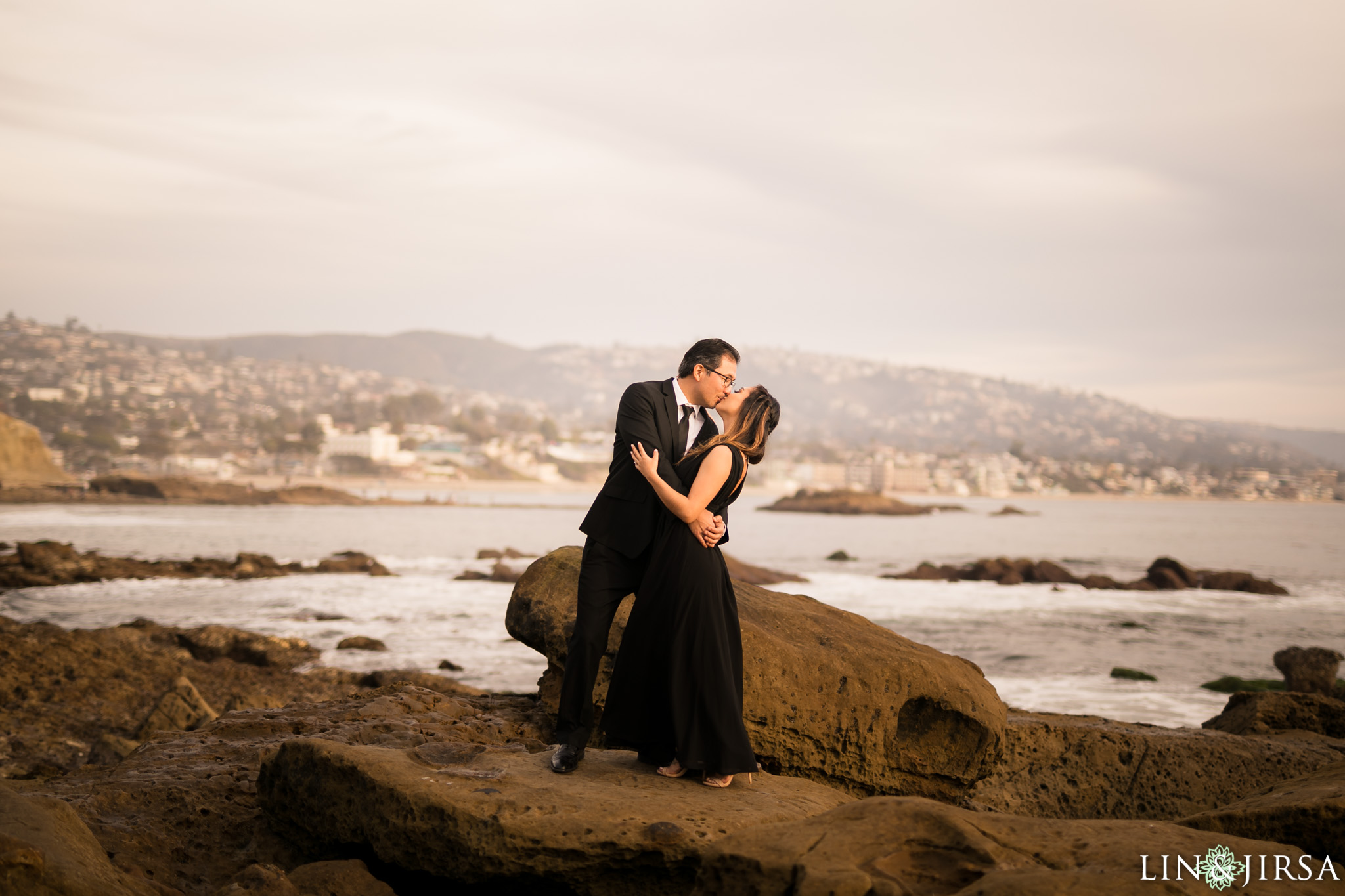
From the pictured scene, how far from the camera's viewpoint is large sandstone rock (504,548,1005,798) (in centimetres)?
521

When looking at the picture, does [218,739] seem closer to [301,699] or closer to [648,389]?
[648,389]

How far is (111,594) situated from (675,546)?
23278 millimetres

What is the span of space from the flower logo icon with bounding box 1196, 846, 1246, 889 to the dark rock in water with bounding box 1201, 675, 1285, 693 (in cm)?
1221

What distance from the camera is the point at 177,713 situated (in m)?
7.49

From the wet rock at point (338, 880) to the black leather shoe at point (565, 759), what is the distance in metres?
0.88

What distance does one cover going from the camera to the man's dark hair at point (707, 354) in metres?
4.40

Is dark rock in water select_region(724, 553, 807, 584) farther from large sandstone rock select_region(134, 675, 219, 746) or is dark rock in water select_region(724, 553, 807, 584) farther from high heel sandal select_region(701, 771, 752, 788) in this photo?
high heel sandal select_region(701, 771, 752, 788)

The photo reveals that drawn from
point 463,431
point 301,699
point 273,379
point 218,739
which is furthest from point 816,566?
point 273,379

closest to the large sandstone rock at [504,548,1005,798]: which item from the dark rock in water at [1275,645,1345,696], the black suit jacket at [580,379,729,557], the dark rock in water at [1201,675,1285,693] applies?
the black suit jacket at [580,379,729,557]

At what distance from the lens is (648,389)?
14.6ft

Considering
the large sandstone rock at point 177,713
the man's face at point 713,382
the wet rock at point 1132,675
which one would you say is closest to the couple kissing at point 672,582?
the man's face at point 713,382

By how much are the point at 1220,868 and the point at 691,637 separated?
2.26 metres

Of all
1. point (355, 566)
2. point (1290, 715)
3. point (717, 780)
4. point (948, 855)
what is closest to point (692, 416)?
point (717, 780)

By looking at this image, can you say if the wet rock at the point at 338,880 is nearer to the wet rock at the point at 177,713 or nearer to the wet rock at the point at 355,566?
the wet rock at the point at 177,713
